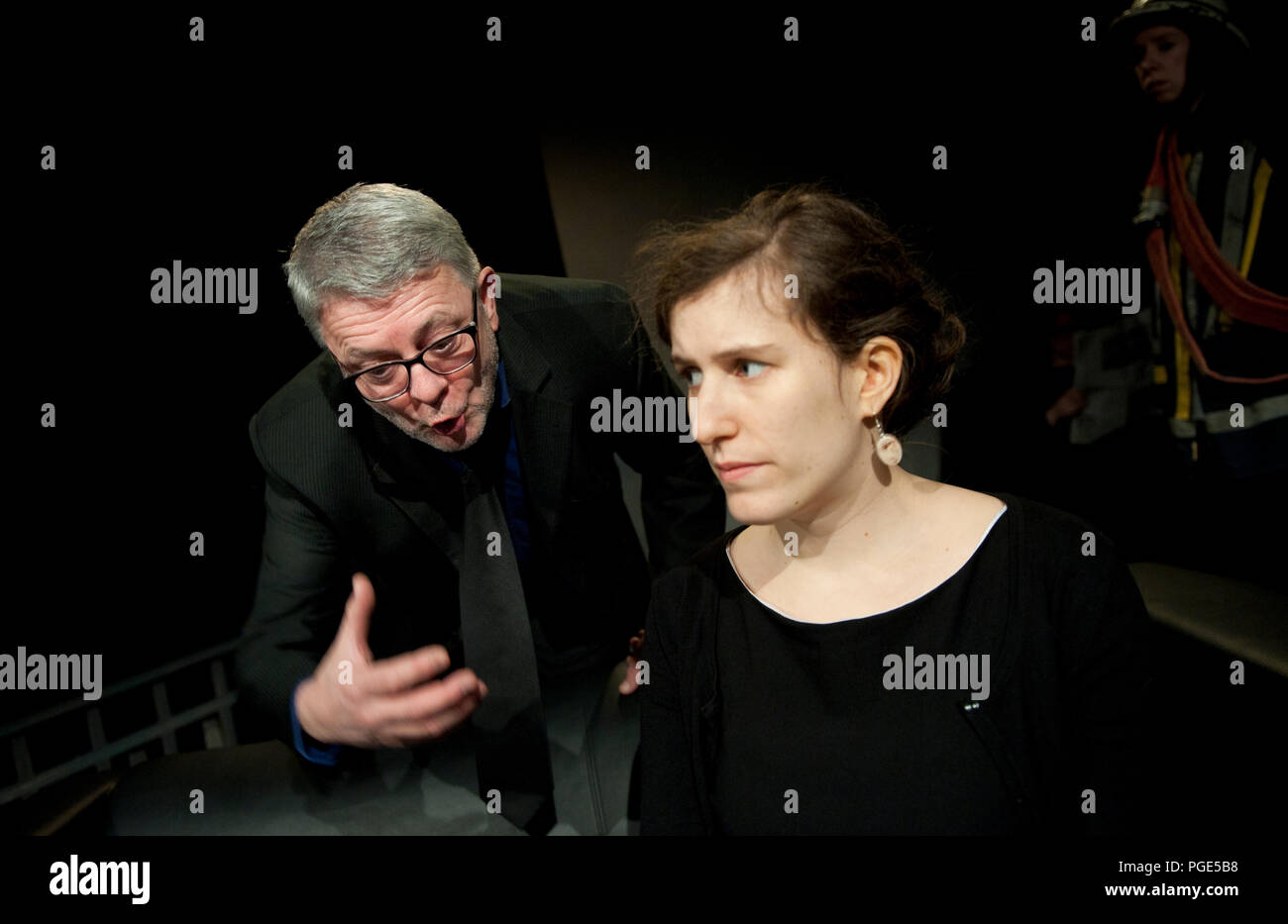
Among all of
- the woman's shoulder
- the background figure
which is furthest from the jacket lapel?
the background figure

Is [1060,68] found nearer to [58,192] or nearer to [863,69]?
[863,69]

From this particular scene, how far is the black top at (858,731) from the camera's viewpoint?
1219 millimetres

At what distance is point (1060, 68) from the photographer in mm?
1561

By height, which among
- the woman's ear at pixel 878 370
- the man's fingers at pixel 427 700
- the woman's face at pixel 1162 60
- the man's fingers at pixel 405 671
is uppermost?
the woman's face at pixel 1162 60

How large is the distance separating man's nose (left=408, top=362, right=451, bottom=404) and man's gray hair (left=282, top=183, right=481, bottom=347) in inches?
5.2

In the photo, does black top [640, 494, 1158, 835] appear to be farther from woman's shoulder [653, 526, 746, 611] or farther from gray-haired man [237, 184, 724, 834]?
gray-haired man [237, 184, 724, 834]

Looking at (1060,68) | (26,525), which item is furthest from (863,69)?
(26,525)

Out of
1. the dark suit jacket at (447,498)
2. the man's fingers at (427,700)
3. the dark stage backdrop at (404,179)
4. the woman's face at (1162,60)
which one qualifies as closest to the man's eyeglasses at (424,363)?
the dark suit jacket at (447,498)

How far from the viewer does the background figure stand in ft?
4.81

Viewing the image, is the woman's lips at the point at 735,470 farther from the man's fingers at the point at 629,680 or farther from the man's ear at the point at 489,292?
the man's fingers at the point at 629,680

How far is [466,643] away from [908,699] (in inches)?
32.6

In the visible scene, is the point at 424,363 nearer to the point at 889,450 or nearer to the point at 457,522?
the point at 457,522

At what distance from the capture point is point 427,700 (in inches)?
50.9
